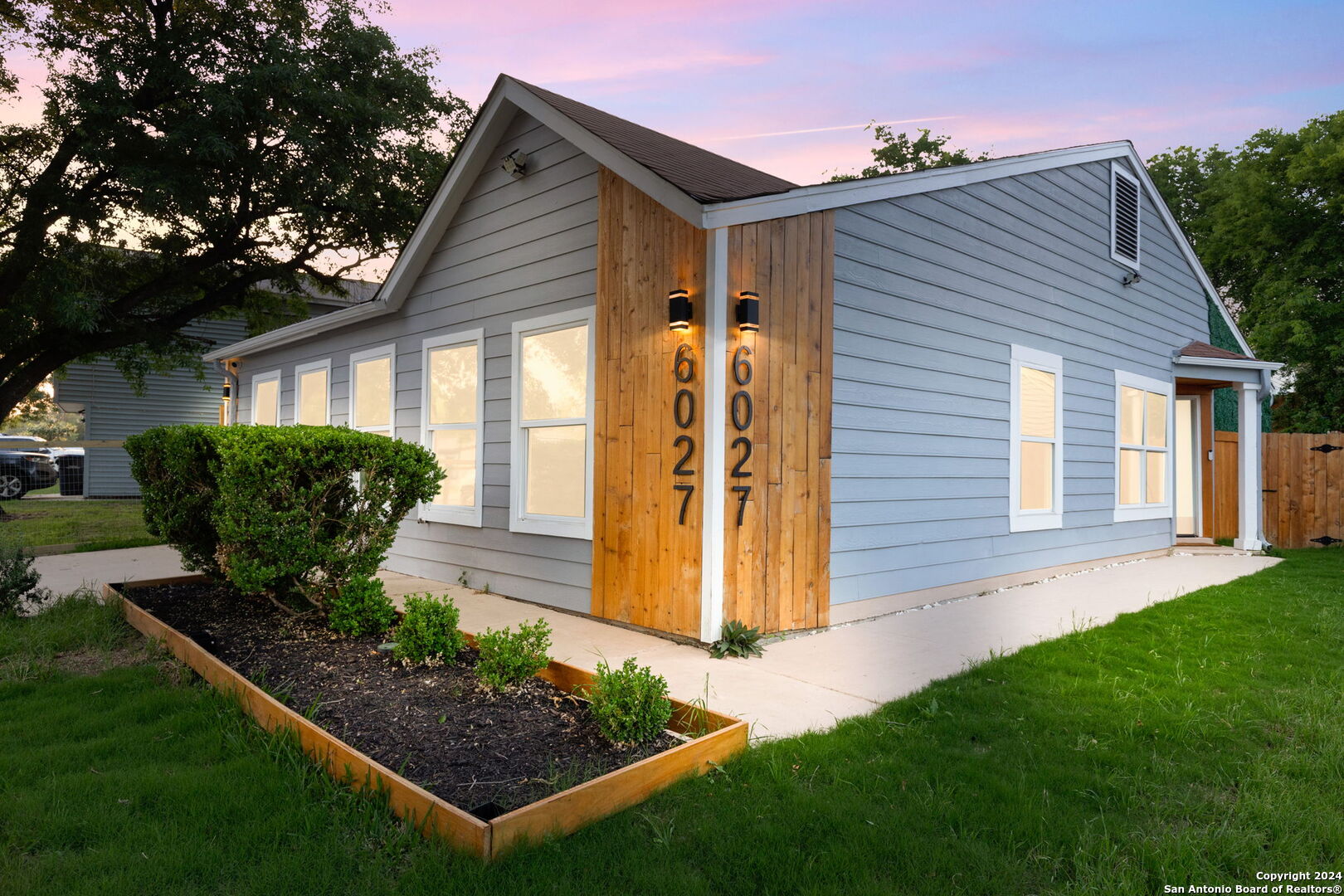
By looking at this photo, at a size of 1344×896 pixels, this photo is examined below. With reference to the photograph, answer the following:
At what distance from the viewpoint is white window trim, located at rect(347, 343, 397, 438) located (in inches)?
306

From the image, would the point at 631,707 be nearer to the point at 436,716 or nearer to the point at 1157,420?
the point at 436,716

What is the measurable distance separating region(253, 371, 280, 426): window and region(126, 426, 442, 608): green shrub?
16.6 feet

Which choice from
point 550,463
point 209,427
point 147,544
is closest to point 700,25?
point 550,463

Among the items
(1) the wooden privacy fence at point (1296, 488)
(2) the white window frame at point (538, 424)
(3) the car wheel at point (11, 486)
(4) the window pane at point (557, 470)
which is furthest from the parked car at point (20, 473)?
(1) the wooden privacy fence at point (1296, 488)

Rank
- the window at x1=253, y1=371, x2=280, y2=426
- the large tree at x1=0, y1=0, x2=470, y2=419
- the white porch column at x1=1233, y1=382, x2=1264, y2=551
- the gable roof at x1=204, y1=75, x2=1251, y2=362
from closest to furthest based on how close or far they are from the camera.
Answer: the gable roof at x1=204, y1=75, x2=1251, y2=362
the white porch column at x1=1233, y1=382, x2=1264, y2=551
the window at x1=253, y1=371, x2=280, y2=426
the large tree at x1=0, y1=0, x2=470, y2=419

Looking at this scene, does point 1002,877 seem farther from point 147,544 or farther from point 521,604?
point 147,544

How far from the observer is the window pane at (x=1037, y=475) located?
7.24m

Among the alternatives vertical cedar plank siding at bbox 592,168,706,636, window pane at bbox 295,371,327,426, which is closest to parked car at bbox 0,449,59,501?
window pane at bbox 295,371,327,426

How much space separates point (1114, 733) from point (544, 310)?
4670mm

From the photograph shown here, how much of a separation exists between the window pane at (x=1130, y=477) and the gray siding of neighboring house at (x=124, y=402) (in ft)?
58.5

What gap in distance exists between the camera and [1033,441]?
725 cm

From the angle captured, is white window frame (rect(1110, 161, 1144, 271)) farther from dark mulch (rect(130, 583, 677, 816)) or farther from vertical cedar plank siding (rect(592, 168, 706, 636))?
dark mulch (rect(130, 583, 677, 816))

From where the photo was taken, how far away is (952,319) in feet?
20.6

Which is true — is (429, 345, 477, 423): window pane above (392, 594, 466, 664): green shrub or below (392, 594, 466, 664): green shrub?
above
